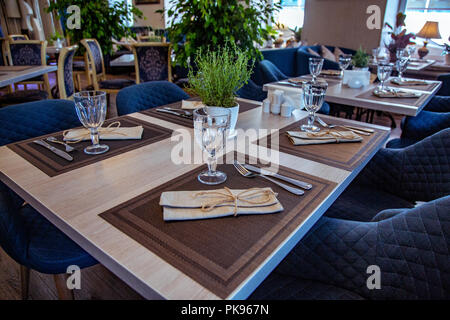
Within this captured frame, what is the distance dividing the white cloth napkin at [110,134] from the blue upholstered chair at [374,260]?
0.72 m

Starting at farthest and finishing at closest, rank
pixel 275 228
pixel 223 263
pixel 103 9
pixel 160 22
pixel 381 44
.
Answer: pixel 160 22
pixel 381 44
pixel 103 9
pixel 275 228
pixel 223 263

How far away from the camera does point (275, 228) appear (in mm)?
697

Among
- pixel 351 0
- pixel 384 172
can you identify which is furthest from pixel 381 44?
pixel 384 172

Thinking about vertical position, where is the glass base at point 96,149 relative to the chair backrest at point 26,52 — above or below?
below

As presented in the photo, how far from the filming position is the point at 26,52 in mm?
3814

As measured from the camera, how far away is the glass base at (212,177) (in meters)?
0.89

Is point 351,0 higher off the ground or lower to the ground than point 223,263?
higher

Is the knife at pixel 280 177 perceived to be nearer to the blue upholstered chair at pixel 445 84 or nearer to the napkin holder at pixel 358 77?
the napkin holder at pixel 358 77

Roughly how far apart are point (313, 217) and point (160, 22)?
10291 mm

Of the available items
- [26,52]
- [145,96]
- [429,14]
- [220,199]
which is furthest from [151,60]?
[429,14]

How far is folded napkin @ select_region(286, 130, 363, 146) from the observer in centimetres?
119

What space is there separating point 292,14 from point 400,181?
6.62 metres

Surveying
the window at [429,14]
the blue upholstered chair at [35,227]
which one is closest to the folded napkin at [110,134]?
the blue upholstered chair at [35,227]

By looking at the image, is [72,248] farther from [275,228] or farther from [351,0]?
[351,0]
